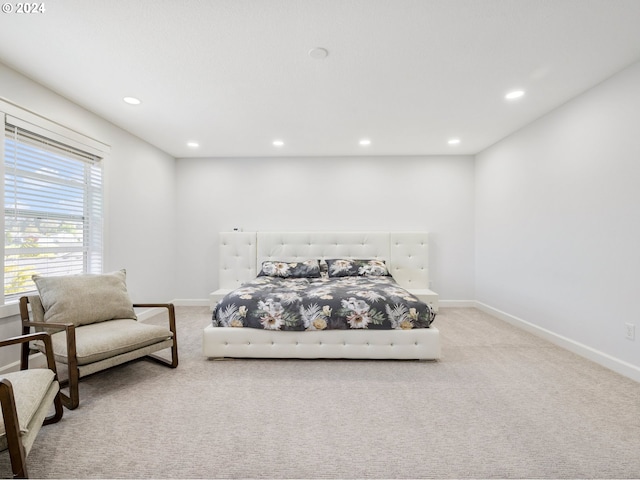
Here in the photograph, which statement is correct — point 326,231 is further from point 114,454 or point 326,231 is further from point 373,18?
point 114,454

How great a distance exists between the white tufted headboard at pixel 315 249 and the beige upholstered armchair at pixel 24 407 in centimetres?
291

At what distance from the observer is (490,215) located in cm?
427

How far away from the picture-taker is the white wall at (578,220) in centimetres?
234

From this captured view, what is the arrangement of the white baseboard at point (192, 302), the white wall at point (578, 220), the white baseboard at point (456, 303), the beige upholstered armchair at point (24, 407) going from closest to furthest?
the beige upholstered armchair at point (24, 407) → the white wall at point (578, 220) → the white baseboard at point (456, 303) → the white baseboard at point (192, 302)

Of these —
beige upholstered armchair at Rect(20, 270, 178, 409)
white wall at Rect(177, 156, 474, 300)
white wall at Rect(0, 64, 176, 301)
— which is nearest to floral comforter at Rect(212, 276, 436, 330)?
beige upholstered armchair at Rect(20, 270, 178, 409)

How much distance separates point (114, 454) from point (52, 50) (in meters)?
2.77

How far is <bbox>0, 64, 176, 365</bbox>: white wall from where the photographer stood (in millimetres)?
2537

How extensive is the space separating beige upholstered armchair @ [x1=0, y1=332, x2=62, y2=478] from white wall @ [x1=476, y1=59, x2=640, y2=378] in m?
3.93

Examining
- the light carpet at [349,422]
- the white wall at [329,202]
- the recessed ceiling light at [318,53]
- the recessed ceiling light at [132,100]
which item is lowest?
the light carpet at [349,422]

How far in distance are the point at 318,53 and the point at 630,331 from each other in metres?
3.33

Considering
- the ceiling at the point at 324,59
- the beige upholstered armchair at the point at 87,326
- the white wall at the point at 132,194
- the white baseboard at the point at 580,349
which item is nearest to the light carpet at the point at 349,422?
the white baseboard at the point at 580,349

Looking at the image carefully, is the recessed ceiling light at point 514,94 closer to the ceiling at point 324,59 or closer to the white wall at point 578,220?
the ceiling at point 324,59

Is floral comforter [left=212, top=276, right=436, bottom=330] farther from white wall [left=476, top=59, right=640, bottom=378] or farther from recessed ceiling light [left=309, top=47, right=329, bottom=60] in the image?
recessed ceiling light [left=309, top=47, right=329, bottom=60]

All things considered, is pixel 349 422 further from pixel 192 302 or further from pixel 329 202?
pixel 192 302
